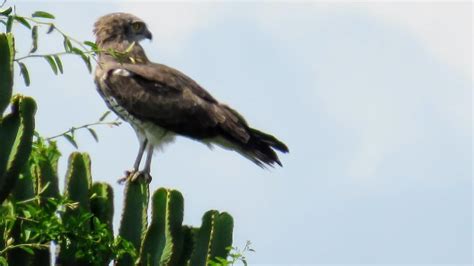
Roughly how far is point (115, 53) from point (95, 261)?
1.12m

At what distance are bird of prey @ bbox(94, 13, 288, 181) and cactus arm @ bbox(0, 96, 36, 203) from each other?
13.7ft

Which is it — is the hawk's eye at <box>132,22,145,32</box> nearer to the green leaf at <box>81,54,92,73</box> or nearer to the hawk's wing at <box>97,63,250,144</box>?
the hawk's wing at <box>97,63,250,144</box>

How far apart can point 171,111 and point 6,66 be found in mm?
4946

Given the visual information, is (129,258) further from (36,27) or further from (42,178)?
(36,27)

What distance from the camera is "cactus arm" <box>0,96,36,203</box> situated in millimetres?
7594

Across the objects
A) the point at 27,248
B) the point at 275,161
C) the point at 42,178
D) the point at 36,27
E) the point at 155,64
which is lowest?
the point at 27,248

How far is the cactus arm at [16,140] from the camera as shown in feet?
24.9

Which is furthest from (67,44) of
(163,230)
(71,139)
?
(163,230)

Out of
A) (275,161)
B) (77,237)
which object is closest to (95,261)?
(77,237)

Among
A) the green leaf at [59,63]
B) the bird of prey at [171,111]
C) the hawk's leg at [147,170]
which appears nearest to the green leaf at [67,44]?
the green leaf at [59,63]

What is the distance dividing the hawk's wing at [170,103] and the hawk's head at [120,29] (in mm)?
788

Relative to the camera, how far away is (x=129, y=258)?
27.0 feet

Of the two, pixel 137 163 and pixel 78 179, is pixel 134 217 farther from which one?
pixel 137 163

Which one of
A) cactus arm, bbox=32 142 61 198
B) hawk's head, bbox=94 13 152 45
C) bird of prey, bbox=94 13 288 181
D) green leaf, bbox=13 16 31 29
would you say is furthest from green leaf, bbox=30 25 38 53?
hawk's head, bbox=94 13 152 45
